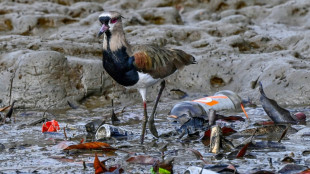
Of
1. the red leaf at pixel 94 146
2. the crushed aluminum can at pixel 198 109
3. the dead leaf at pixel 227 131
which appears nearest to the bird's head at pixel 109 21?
the red leaf at pixel 94 146

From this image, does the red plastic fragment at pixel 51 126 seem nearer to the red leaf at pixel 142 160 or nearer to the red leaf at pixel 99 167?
the red leaf at pixel 142 160

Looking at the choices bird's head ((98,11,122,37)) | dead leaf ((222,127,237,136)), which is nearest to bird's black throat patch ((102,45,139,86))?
bird's head ((98,11,122,37))

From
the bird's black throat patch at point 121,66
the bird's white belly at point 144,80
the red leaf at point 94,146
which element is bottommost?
the red leaf at point 94,146

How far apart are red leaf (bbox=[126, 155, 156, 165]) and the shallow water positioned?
2.2 inches

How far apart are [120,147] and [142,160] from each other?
67 cm

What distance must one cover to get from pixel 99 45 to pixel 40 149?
13.3 feet

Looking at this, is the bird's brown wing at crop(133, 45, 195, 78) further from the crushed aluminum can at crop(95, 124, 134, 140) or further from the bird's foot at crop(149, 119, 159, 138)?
the crushed aluminum can at crop(95, 124, 134, 140)

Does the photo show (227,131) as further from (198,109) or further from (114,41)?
(114,41)

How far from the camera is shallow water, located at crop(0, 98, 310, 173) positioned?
4.53 meters

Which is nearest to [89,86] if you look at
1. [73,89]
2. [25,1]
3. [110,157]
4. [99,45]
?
[73,89]

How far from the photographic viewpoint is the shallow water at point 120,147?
453cm

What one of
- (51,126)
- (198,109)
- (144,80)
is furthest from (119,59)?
(198,109)

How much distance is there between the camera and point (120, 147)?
207 inches

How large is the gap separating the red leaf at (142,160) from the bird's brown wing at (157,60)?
1175mm
